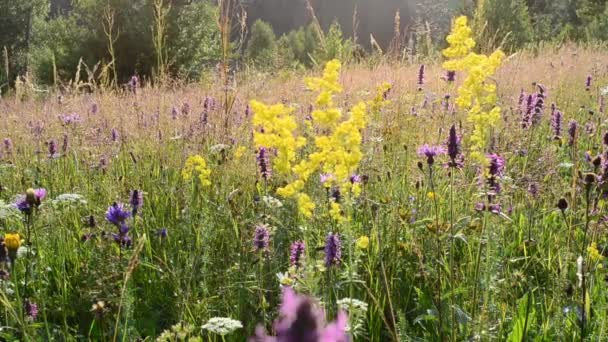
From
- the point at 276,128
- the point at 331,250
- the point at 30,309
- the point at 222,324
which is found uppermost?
the point at 276,128

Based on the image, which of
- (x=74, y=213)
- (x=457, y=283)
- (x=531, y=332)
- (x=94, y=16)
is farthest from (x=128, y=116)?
(x=94, y=16)

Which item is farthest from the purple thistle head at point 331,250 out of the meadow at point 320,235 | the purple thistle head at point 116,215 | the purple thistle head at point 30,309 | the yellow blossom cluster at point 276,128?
the purple thistle head at point 30,309

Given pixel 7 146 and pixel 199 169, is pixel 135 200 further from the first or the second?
pixel 7 146

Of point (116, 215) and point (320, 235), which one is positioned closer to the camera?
point (116, 215)

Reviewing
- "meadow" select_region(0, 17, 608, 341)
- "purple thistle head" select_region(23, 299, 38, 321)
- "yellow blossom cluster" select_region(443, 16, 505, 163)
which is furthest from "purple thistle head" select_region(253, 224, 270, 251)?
"purple thistle head" select_region(23, 299, 38, 321)

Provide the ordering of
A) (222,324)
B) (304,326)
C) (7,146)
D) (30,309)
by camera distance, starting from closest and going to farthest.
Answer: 1. (304,326)
2. (222,324)
3. (30,309)
4. (7,146)

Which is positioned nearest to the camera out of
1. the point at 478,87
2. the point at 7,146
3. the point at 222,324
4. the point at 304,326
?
the point at 304,326

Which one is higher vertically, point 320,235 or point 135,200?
point 135,200

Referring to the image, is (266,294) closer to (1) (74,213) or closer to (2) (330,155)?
(2) (330,155)

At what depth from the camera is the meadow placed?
161cm

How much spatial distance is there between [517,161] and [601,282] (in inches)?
63.8

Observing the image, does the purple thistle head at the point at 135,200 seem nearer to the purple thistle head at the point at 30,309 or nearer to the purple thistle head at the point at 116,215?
the purple thistle head at the point at 116,215

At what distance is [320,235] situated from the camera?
2414 mm

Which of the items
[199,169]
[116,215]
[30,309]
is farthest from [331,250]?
[30,309]
